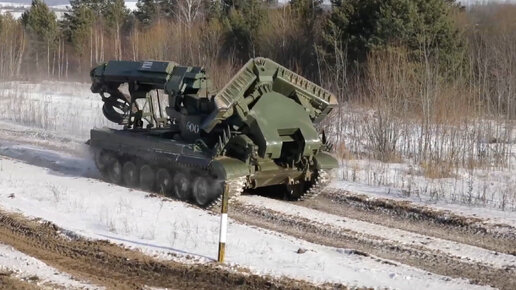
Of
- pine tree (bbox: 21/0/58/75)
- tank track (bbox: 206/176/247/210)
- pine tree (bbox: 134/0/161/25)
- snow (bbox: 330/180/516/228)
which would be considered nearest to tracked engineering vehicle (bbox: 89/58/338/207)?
tank track (bbox: 206/176/247/210)

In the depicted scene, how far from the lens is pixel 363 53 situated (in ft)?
94.9

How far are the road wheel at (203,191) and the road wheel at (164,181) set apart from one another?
2.31ft

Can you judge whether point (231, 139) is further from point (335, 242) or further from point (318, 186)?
point (335, 242)

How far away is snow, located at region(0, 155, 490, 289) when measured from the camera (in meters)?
7.69

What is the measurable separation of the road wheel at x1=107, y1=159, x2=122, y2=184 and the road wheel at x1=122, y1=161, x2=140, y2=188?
160 millimetres

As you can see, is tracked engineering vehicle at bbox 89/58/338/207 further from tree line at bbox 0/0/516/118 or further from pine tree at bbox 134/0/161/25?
pine tree at bbox 134/0/161/25

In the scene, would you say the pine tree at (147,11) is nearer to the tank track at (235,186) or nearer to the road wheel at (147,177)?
the road wheel at (147,177)

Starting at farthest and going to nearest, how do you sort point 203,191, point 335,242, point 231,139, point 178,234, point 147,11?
point 147,11 → point 203,191 → point 231,139 → point 335,242 → point 178,234

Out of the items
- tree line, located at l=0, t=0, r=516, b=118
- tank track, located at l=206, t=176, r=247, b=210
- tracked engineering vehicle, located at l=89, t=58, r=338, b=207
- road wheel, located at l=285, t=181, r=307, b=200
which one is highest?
tree line, located at l=0, t=0, r=516, b=118

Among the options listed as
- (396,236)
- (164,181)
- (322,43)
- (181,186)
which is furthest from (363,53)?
(396,236)

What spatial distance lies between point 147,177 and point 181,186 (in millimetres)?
1021

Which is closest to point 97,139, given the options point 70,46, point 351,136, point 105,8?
point 351,136

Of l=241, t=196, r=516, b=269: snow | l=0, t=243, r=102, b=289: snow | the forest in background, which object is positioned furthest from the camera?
the forest in background

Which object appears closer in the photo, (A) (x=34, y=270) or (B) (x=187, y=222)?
(A) (x=34, y=270)
